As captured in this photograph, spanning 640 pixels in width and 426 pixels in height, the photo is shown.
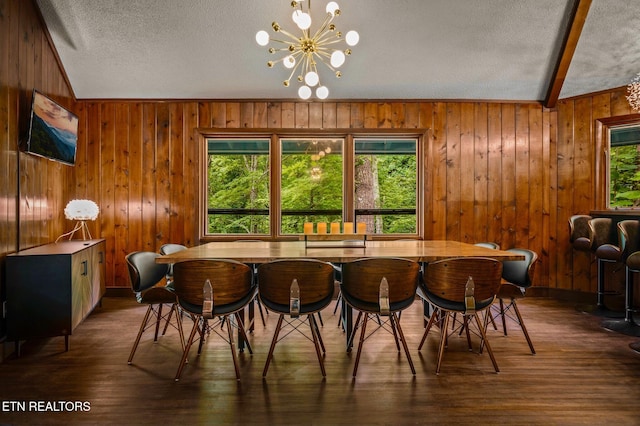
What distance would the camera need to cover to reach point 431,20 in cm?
370

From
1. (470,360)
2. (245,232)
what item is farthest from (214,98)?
(470,360)

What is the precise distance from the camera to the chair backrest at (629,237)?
3.46 m

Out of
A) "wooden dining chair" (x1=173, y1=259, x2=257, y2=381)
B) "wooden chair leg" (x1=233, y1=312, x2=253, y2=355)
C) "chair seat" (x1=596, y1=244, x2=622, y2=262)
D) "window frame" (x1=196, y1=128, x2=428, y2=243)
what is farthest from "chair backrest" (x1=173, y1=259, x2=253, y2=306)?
"chair seat" (x1=596, y1=244, x2=622, y2=262)

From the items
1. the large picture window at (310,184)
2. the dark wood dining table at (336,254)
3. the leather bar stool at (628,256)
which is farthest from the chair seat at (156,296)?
the leather bar stool at (628,256)

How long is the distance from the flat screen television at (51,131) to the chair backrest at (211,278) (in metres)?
2.18

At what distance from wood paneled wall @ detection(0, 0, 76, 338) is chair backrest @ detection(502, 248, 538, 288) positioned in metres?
4.25

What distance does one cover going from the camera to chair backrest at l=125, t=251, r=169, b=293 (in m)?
2.70

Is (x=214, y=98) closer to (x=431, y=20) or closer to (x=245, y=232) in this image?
(x=245, y=232)

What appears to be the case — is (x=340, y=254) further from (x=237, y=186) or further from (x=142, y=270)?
(x=237, y=186)

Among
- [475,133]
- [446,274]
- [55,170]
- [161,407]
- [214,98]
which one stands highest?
[214,98]

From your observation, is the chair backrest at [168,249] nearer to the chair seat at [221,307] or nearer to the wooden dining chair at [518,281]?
the chair seat at [221,307]

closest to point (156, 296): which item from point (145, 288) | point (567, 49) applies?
point (145, 288)

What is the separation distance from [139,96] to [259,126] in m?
1.61

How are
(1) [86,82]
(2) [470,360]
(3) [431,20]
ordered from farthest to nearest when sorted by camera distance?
(1) [86,82]
(3) [431,20]
(2) [470,360]
